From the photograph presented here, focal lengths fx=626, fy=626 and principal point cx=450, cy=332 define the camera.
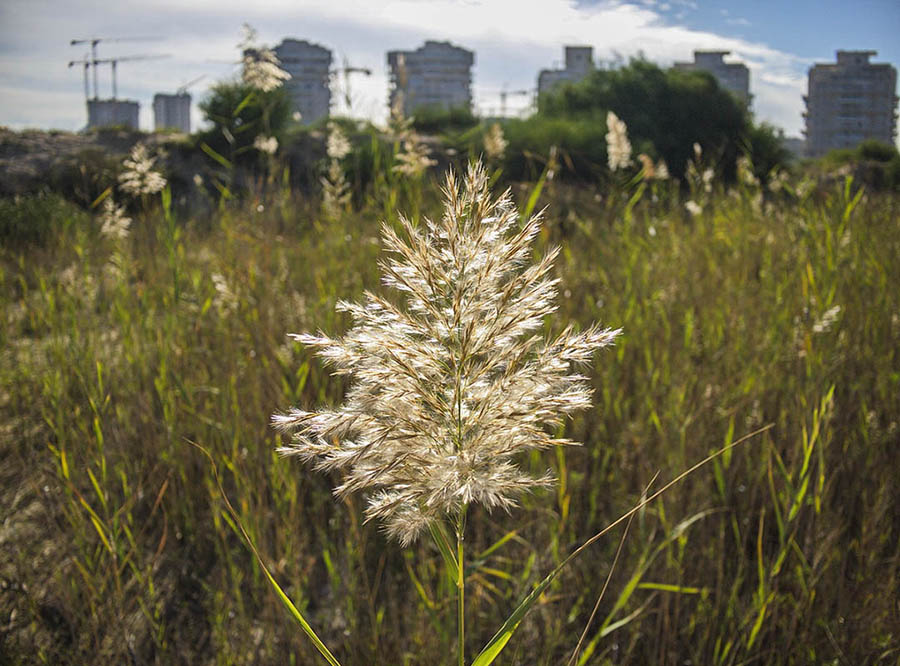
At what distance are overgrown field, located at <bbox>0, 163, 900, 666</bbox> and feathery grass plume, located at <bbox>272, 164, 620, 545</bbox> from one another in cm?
58

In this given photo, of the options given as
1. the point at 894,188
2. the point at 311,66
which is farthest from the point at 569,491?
the point at 311,66

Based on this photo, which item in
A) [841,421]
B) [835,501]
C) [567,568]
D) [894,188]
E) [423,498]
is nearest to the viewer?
[423,498]

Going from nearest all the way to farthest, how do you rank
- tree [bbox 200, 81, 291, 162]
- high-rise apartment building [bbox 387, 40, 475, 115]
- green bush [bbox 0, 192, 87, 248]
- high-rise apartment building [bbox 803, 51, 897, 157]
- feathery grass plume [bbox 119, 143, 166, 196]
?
1. feathery grass plume [bbox 119, 143, 166, 196]
2. green bush [bbox 0, 192, 87, 248]
3. tree [bbox 200, 81, 291, 162]
4. high-rise apartment building [bbox 803, 51, 897, 157]
5. high-rise apartment building [bbox 387, 40, 475, 115]

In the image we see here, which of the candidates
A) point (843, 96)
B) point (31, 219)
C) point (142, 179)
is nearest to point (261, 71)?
point (142, 179)

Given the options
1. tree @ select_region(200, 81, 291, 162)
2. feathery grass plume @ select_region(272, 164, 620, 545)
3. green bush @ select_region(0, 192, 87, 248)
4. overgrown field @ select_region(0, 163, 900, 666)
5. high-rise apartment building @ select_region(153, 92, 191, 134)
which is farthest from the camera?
high-rise apartment building @ select_region(153, 92, 191, 134)

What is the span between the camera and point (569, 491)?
224 cm

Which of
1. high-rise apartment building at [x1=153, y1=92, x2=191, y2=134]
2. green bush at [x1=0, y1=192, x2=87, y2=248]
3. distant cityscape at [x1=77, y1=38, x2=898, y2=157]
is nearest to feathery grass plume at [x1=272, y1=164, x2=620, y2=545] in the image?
green bush at [x1=0, y1=192, x2=87, y2=248]

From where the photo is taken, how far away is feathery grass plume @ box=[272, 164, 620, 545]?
768 mm

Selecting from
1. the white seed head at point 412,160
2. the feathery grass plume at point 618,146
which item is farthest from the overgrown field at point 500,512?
the feathery grass plume at point 618,146

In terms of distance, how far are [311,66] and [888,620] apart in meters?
134

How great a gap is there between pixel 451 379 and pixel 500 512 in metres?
1.66

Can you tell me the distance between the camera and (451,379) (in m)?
0.83

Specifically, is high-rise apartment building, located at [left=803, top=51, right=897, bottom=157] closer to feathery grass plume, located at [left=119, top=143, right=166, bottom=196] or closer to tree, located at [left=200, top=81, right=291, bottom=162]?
tree, located at [left=200, top=81, right=291, bottom=162]

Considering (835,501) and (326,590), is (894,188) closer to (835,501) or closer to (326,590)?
(835,501)
